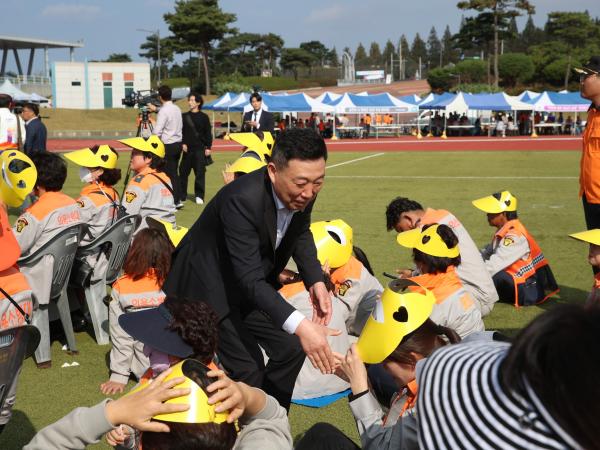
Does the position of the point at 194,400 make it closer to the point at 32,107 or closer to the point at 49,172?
the point at 49,172

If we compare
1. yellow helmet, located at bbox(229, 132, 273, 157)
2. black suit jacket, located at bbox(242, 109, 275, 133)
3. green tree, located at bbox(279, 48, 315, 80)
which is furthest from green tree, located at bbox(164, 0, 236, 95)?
yellow helmet, located at bbox(229, 132, 273, 157)

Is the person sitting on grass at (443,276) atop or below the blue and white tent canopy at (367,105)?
below

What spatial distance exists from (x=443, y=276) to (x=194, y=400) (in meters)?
3.27

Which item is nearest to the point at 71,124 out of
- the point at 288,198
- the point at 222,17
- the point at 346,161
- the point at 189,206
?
the point at 222,17

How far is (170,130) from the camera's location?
12508 millimetres

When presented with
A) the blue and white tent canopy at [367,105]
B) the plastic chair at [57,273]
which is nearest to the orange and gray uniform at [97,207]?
the plastic chair at [57,273]

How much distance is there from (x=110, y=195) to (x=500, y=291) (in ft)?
12.1

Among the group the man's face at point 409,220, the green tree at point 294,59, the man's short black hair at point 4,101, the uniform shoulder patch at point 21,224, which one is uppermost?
the green tree at point 294,59

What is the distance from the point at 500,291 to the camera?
7047 mm

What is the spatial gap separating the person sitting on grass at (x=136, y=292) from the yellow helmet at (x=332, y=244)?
3.50ft

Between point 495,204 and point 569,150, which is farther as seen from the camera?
point 569,150

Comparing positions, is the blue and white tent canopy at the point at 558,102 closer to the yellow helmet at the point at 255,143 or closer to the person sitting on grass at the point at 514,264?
the yellow helmet at the point at 255,143

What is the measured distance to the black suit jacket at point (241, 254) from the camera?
140 inches

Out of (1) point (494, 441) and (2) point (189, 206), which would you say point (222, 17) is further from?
(1) point (494, 441)
